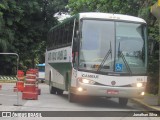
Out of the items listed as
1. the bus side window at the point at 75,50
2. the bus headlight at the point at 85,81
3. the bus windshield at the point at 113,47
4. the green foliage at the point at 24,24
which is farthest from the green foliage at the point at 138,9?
the green foliage at the point at 24,24

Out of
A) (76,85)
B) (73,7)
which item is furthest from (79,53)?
(73,7)

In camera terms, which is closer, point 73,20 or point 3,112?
point 3,112

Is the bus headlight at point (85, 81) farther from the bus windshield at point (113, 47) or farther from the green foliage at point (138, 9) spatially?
the green foliage at point (138, 9)

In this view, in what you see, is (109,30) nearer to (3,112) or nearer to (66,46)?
(66,46)

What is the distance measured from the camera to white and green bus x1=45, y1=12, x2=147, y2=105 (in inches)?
630

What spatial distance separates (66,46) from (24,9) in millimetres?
26824

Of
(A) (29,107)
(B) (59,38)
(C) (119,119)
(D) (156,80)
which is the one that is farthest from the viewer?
(D) (156,80)

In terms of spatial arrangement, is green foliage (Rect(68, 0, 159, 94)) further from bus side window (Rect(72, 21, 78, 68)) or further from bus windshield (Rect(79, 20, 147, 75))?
bus side window (Rect(72, 21, 78, 68))

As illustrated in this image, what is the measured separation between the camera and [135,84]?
53.2 ft

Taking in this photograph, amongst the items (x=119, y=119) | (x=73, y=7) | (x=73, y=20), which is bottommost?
(x=119, y=119)

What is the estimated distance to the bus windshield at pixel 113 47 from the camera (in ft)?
52.9

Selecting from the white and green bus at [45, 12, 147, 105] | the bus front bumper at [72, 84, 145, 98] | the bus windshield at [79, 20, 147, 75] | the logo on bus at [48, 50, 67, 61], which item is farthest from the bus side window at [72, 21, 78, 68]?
the logo on bus at [48, 50, 67, 61]

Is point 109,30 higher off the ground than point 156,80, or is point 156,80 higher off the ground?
point 109,30

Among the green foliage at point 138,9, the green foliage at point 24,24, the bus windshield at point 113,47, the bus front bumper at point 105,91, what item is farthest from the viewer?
the green foliage at point 24,24
